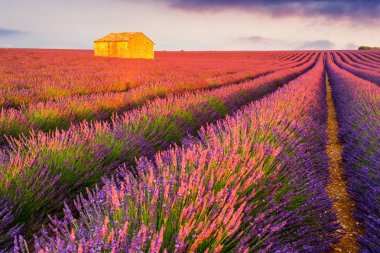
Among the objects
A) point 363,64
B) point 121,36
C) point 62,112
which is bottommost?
point 62,112

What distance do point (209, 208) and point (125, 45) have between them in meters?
34.2

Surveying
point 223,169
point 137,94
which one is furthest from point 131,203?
point 137,94

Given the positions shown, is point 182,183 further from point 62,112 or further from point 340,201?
point 62,112

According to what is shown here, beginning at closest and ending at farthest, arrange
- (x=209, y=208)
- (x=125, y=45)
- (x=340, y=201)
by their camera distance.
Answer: (x=209, y=208) < (x=340, y=201) < (x=125, y=45)

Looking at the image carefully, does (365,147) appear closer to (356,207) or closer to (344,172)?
(344,172)

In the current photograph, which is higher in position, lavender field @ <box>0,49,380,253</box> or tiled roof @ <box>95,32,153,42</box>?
tiled roof @ <box>95,32,153,42</box>

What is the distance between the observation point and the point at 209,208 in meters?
1.52

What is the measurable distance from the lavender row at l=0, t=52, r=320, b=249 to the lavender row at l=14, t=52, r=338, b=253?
287 millimetres

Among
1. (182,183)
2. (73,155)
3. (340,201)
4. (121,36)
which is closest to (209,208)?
(182,183)

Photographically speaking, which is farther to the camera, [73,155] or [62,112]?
[62,112]

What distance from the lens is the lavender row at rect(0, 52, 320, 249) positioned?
2201mm

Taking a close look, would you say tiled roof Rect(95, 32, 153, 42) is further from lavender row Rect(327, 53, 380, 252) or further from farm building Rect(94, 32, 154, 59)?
lavender row Rect(327, 53, 380, 252)

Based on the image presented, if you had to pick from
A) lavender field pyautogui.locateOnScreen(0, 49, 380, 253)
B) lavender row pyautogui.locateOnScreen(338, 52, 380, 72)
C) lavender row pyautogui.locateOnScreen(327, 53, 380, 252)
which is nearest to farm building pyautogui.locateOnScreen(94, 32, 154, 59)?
lavender row pyautogui.locateOnScreen(338, 52, 380, 72)

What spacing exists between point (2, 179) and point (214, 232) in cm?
165
